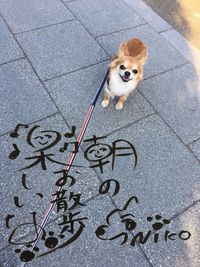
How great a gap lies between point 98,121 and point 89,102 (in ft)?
0.98

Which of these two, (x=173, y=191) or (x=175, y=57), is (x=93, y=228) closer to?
(x=173, y=191)

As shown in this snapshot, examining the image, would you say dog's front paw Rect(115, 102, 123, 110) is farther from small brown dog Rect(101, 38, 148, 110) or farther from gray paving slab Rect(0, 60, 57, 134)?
gray paving slab Rect(0, 60, 57, 134)

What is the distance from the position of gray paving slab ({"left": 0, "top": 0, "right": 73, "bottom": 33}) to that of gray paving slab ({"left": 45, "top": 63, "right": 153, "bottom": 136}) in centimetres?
123

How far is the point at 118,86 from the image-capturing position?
3.38 meters

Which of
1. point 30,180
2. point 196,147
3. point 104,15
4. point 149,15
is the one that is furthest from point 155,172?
point 149,15

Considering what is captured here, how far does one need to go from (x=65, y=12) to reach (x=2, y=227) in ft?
11.7

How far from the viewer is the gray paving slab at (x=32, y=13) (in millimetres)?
4559

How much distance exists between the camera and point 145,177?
122 inches

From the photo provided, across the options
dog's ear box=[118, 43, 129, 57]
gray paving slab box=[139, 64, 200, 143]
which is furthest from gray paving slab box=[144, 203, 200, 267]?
dog's ear box=[118, 43, 129, 57]

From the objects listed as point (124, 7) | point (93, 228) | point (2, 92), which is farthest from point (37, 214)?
point (124, 7)

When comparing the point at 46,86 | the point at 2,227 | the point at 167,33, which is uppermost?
the point at 167,33

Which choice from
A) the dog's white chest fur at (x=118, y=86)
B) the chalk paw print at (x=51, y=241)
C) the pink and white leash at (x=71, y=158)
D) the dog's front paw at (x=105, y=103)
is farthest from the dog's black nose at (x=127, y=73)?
the chalk paw print at (x=51, y=241)

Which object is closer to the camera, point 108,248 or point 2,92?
point 108,248

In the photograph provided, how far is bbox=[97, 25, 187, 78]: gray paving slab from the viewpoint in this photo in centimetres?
429
